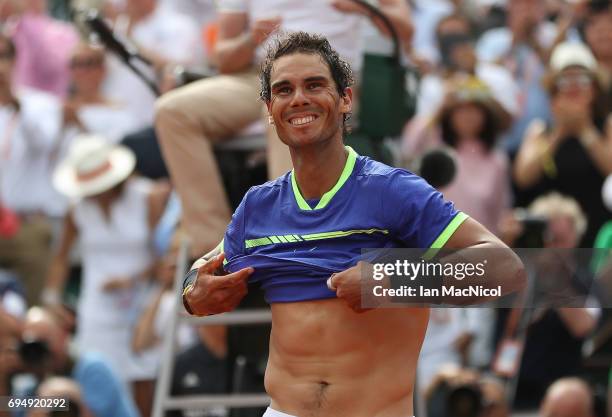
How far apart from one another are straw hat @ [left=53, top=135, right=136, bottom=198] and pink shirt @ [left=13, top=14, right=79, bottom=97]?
1.23 meters

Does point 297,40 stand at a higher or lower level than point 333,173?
higher

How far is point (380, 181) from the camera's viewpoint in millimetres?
4270

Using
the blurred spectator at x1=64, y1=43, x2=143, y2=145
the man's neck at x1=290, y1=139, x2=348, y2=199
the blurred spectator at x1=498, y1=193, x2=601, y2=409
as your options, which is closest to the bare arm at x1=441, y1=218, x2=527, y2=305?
the man's neck at x1=290, y1=139, x2=348, y2=199

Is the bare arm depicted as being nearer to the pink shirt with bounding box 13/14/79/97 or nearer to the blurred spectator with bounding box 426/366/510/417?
Result: the blurred spectator with bounding box 426/366/510/417

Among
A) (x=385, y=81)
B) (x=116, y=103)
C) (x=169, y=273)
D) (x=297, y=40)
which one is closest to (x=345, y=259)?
(x=297, y=40)

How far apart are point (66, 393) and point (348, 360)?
325cm

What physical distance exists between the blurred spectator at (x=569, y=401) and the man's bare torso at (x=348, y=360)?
3167 mm

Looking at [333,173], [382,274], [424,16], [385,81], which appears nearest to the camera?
[382,274]

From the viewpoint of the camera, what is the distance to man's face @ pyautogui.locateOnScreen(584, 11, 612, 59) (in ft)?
31.3

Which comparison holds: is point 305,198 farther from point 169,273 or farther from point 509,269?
point 169,273

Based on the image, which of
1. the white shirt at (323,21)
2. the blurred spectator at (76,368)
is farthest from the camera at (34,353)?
the white shirt at (323,21)

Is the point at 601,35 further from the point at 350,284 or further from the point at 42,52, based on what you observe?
the point at 350,284

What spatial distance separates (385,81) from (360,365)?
2.63m

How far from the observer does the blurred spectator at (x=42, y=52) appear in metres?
10.8
